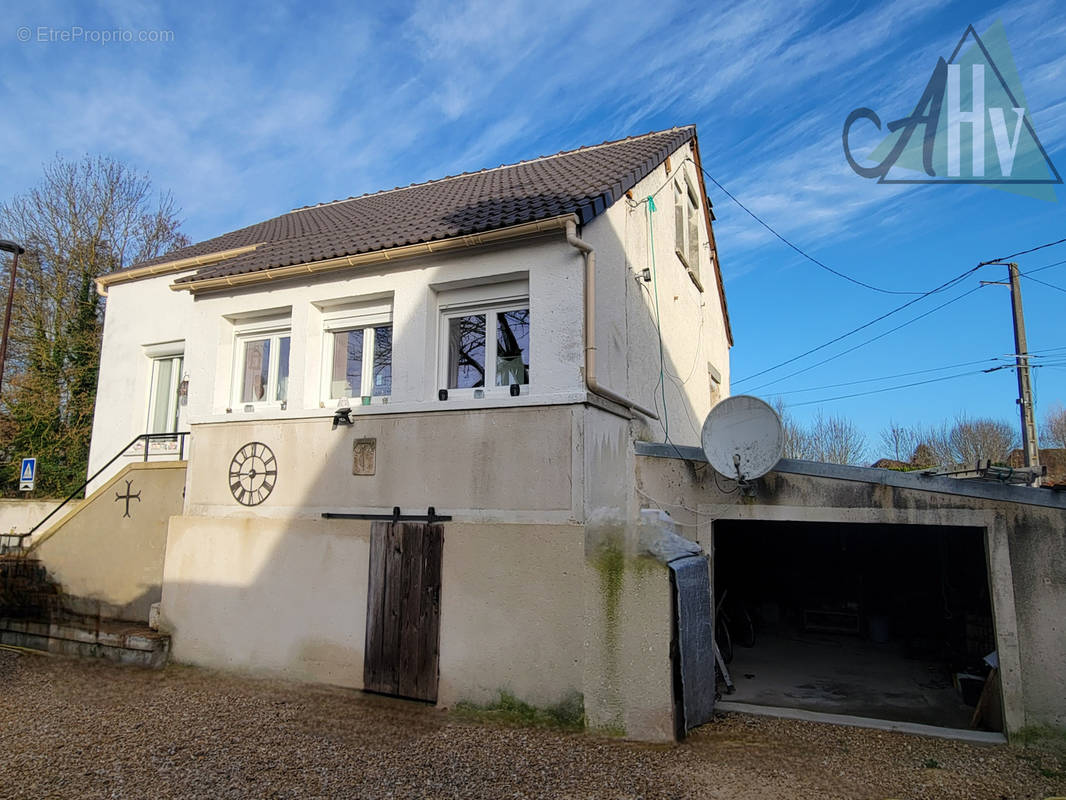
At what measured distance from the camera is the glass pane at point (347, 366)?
8312 millimetres

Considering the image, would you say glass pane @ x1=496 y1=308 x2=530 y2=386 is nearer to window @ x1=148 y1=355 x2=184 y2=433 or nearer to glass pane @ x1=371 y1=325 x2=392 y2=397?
glass pane @ x1=371 y1=325 x2=392 y2=397

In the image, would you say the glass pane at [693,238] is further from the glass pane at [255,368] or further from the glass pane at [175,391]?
the glass pane at [175,391]

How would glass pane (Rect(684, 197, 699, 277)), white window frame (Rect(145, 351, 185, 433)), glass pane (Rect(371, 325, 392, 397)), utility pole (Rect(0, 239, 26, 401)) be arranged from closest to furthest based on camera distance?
glass pane (Rect(371, 325, 392, 397)) < white window frame (Rect(145, 351, 185, 433)) < glass pane (Rect(684, 197, 699, 277)) < utility pole (Rect(0, 239, 26, 401))

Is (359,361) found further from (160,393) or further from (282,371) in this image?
(160,393)

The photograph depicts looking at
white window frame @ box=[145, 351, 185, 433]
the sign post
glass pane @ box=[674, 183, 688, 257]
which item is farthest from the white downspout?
the sign post

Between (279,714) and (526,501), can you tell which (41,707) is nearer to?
(279,714)

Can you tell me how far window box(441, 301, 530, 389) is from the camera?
7426mm

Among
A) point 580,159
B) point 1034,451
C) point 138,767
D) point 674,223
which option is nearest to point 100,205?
point 580,159

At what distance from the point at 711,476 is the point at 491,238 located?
3.81 meters

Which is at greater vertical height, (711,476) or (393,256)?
(393,256)

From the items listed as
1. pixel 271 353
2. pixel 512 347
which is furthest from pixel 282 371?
pixel 512 347

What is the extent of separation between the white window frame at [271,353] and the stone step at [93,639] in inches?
128

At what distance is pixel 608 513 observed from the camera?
267 inches

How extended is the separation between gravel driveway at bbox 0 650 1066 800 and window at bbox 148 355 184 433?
18.3 feet
